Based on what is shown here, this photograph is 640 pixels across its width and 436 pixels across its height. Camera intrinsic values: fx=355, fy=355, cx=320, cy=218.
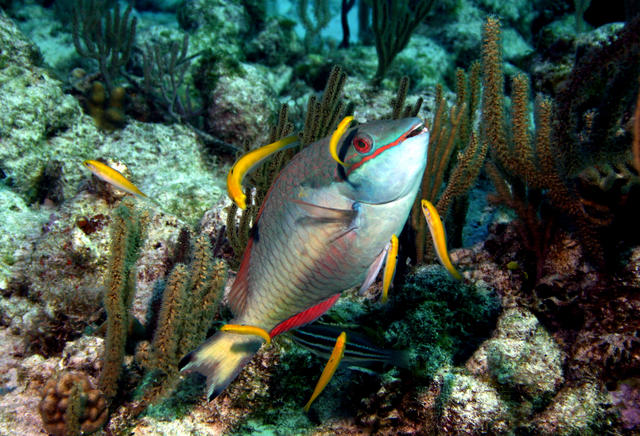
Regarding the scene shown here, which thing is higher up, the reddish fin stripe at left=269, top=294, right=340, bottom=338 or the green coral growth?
the reddish fin stripe at left=269, top=294, right=340, bottom=338

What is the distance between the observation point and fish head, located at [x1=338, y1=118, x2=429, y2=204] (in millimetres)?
1322

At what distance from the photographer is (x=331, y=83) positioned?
312 centimetres

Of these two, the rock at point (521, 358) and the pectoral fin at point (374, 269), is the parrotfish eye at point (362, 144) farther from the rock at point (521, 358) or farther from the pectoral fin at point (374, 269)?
the rock at point (521, 358)

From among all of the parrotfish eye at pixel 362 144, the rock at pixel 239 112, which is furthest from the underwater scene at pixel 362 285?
the rock at pixel 239 112

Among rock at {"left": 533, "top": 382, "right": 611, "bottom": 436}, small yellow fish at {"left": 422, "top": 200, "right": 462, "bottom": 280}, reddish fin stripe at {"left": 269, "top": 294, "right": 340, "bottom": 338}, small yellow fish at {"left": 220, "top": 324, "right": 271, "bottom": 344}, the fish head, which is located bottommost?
rock at {"left": 533, "top": 382, "right": 611, "bottom": 436}

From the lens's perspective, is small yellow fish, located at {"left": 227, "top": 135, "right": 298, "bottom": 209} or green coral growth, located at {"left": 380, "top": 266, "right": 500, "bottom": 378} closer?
small yellow fish, located at {"left": 227, "top": 135, "right": 298, "bottom": 209}

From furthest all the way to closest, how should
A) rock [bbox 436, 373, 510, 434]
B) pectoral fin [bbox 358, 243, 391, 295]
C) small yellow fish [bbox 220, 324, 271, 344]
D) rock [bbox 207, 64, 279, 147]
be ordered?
rock [bbox 207, 64, 279, 147] < rock [bbox 436, 373, 510, 434] < small yellow fish [bbox 220, 324, 271, 344] < pectoral fin [bbox 358, 243, 391, 295]

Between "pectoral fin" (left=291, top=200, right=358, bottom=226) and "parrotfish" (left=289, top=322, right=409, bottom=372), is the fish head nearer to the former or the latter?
"pectoral fin" (left=291, top=200, right=358, bottom=226)

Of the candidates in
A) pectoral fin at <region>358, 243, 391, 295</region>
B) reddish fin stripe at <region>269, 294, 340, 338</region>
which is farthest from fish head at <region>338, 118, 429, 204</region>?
reddish fin stripe at <region>269, 294, 340, 338</region>

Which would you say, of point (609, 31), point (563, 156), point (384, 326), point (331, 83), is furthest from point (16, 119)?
point (609, 31)

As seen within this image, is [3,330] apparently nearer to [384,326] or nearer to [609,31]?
[384,326]

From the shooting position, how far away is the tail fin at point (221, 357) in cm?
165

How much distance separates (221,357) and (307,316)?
46 cm

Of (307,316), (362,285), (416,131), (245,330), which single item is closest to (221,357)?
(245,330)
